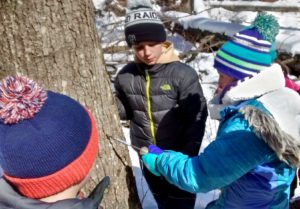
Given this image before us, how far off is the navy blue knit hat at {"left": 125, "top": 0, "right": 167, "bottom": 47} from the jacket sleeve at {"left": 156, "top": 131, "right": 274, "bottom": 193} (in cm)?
90

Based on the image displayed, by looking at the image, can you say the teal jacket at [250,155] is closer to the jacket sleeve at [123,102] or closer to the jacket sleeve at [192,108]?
the jacket sleeve at [192,108]

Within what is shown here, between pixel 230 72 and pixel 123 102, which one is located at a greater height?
pixel 230 72

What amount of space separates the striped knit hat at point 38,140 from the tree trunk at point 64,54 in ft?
1.81

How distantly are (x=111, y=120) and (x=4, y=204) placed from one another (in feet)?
2.82

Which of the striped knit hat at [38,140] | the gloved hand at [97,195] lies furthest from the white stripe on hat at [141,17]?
the striped knit hat at [38,140]

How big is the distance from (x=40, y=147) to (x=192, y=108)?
138 centimetres

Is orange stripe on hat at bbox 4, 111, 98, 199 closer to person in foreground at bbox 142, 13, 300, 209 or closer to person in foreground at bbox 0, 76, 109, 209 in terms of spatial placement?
person in foreground at bbox 0, 76, 109, 209

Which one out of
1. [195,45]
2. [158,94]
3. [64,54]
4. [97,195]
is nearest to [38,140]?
[97,195]

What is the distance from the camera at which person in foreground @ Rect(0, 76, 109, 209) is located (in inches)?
44.7

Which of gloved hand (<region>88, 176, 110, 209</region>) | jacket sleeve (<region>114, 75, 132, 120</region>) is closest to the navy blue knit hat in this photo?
jacket sleeve (<region>114, 75, 132, 120</region>)

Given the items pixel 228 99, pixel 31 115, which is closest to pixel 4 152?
pixel 31 115

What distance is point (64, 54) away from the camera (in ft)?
5.81

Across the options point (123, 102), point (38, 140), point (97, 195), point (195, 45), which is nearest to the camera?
point (38, 140)

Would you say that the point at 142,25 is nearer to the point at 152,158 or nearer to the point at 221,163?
the point at 152,158
